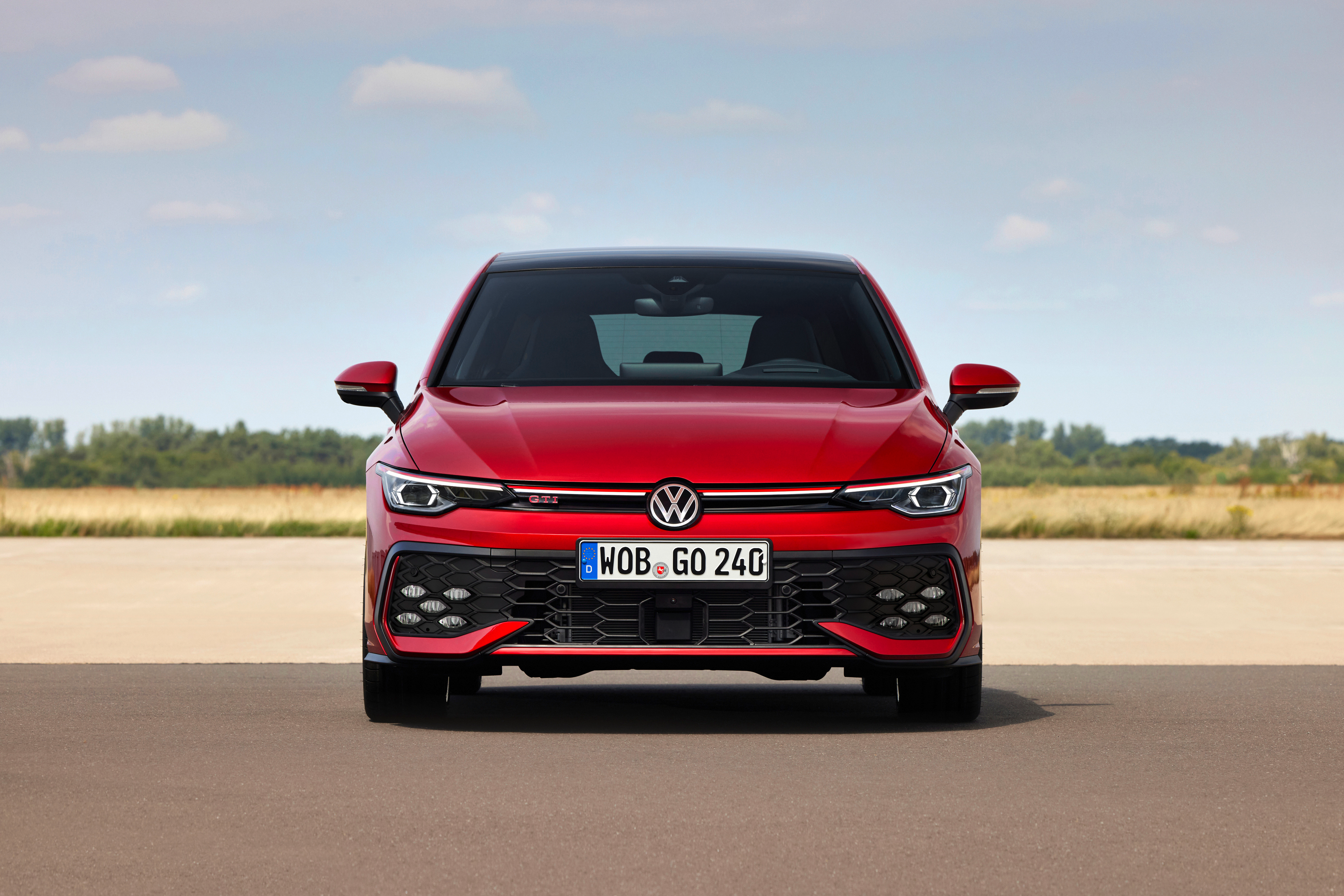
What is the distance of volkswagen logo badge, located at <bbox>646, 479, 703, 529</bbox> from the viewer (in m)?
5.59

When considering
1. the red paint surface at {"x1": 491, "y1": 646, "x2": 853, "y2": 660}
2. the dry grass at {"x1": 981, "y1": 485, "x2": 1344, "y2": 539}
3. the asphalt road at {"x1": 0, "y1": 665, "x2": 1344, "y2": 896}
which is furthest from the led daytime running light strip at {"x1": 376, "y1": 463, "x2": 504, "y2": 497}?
the dry grass at {"x1": 981, "y1": 485, "x2": 1344, "y2": 539}

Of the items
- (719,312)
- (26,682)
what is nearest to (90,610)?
(26,682)

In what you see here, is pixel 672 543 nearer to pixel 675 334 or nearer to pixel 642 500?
pixel 642 500

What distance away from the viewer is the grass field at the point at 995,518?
27750mm

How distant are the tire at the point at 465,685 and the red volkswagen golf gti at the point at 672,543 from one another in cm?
102

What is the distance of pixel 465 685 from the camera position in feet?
24.1

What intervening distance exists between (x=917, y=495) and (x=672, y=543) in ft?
2.86

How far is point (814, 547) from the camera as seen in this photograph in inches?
220

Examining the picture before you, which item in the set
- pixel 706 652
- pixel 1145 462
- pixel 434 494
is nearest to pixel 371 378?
pixel 434 494

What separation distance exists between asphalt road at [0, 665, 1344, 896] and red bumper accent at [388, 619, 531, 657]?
0.33 meters

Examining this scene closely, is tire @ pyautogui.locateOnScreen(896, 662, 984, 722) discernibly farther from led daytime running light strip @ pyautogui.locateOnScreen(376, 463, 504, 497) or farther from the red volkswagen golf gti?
led daytime running light strip @ pyautogui.locateOnScreen(376, 463, 504, 497)

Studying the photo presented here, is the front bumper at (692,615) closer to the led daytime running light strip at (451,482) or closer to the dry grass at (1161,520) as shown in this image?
the led daytime running light strip at (451,482)

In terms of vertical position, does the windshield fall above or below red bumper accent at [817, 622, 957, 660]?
above

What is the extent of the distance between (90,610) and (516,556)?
29.1ft
